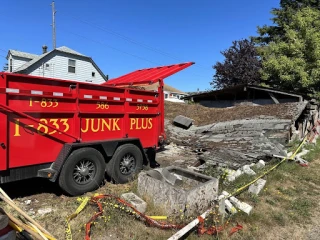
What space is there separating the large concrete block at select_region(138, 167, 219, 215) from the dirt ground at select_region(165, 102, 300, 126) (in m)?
8.84

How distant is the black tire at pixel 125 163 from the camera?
5801 millimetres

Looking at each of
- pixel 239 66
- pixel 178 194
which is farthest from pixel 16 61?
pixel 178 194

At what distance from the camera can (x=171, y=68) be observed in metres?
7.71

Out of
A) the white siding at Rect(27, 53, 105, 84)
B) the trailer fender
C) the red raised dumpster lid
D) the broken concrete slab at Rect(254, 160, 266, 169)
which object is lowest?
the broken concrete slab at Rect(254, 160, 266, 169)

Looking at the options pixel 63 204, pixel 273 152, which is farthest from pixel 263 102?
pixel 63 204

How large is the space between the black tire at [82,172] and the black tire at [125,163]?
29cm

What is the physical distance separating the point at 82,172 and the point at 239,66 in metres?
21.3

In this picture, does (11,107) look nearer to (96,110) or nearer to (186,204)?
(96,110)

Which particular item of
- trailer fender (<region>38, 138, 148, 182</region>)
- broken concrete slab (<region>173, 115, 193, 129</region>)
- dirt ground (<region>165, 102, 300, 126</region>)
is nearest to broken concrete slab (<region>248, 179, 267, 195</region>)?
trailer fender (<region>38, 138, 148, 182</region>)

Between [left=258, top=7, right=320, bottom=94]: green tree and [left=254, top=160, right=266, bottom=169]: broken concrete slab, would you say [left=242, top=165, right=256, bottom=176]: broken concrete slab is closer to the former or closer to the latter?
[left=254, top=160, right=266, bottom=169]: broken concrete slab

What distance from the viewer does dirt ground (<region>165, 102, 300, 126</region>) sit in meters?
12.7

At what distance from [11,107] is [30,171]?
116cm

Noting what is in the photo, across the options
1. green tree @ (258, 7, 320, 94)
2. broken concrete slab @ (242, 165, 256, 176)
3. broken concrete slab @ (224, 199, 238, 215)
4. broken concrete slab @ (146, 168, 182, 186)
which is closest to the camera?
broken concrete slab @ (224, 199, 238, 215)

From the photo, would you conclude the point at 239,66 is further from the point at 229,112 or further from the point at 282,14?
the point at 229,112
